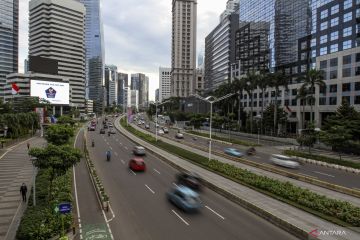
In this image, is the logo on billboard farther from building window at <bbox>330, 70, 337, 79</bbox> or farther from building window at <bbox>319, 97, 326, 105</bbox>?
building window at <bbox>330, 70, 337, 79</bbox>

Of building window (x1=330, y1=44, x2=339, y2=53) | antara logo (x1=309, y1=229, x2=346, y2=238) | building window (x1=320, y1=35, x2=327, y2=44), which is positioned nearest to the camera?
antara logo (x1=309, y1=229, x2=346, y2=238)

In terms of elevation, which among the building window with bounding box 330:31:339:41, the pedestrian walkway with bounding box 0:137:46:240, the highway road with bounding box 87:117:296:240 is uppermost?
the building window with bounding box 330:31:339:41

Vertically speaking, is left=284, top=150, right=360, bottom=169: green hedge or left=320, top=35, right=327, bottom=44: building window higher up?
left=320, top=35, right=327, bottom=44: building window

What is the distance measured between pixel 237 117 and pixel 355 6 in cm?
5532

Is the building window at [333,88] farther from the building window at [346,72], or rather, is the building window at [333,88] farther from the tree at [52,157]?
the tree at [52,157]

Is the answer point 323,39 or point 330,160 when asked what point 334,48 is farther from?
point 330,160

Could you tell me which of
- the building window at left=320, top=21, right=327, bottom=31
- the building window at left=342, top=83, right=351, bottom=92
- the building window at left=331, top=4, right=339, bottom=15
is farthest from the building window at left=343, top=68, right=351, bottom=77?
the building window at left=320, top=21, right=327, bottom=31

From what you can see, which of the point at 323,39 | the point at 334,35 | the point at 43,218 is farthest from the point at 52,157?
the point at 323,39

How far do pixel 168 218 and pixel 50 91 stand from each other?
356 feet

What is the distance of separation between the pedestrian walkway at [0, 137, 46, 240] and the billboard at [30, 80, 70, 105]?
2365 inches

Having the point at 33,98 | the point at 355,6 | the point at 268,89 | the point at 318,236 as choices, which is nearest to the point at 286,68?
the point at 268,89

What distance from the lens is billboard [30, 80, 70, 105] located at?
115625 millimetres

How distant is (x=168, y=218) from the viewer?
2377cm

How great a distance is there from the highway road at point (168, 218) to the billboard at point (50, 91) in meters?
91.5
